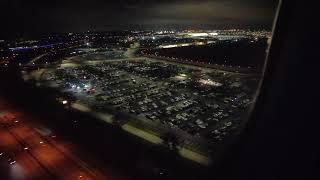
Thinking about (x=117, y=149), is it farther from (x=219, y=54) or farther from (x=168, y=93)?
(x=219, y=54)

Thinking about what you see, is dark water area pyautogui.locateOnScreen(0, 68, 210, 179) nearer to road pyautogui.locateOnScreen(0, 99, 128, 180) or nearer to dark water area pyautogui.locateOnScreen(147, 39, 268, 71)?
road pyautogui.locateOnScreen(0, 99, 128, 180)

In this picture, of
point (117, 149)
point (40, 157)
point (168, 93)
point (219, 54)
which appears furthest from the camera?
point (219, 54)

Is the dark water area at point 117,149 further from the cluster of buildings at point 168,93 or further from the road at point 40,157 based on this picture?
the cluster of buildings at point 168,93

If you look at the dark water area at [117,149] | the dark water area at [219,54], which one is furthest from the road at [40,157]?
the dark water area at [219,54]

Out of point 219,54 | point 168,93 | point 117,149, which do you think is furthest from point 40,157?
point 219,54

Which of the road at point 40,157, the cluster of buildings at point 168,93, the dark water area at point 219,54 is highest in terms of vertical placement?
the road at point 40,157

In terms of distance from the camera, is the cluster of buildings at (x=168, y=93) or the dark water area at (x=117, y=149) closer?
the dark water area at (x=117, y=149)

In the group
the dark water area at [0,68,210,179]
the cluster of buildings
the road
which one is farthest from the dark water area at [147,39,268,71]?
the road
